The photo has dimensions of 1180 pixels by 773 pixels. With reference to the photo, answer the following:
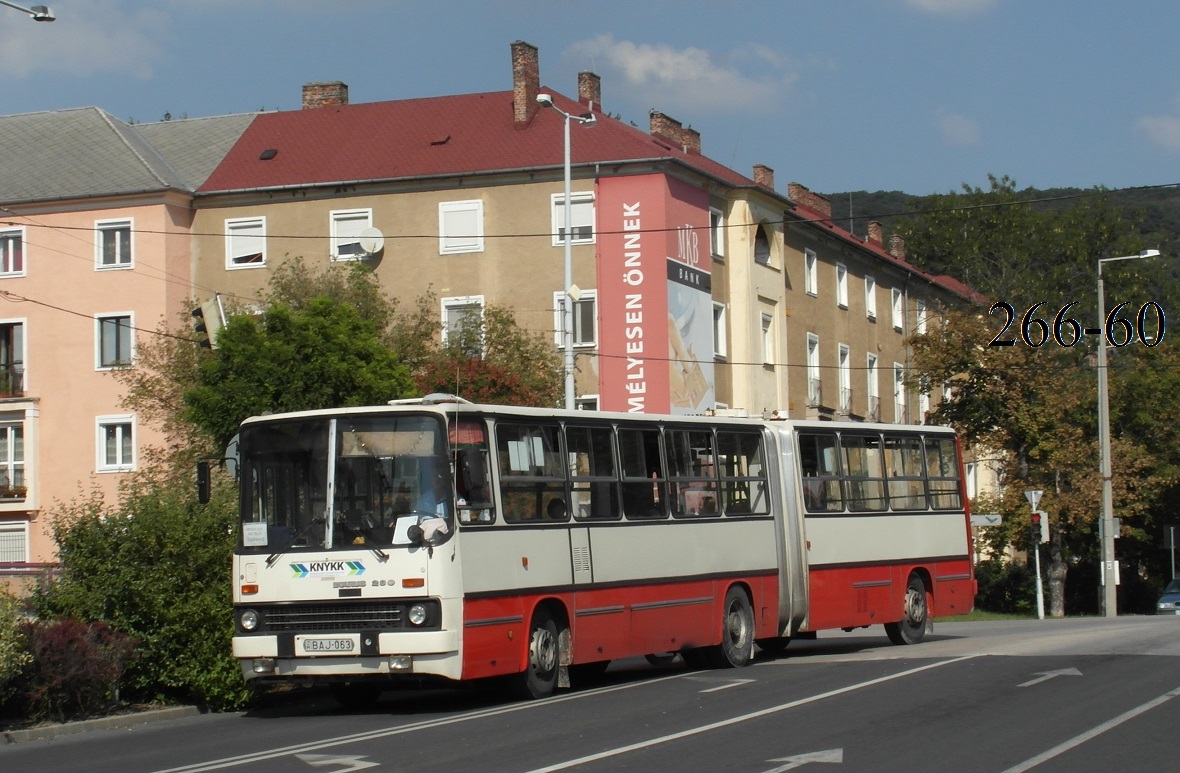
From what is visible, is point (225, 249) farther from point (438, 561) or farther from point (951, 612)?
point (438, 561)

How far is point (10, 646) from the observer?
15.0m

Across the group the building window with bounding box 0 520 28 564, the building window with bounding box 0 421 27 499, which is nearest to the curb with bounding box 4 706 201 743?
the building window with bounding box 0 520 28 564

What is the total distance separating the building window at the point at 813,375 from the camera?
56.7 m

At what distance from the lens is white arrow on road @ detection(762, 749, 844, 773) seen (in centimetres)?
1182

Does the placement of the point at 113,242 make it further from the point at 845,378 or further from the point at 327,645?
the point at 327,645

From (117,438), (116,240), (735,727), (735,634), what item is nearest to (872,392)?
(117,438)

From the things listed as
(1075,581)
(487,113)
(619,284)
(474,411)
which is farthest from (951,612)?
(1075,581)

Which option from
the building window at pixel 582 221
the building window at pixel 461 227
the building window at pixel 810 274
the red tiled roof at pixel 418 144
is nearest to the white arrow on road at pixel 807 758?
the red tiled roof at pixel 418 144

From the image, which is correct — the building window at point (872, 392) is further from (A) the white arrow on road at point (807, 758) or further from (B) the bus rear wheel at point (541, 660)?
(A) the white arrow on road at point (807, 758)

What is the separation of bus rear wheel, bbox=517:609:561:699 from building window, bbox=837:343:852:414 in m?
43.1

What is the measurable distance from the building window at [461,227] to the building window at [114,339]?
989 centimetres

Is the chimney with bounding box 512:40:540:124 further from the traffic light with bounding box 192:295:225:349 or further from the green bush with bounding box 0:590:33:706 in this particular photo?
the green bush with bounding box 0:590:33:706

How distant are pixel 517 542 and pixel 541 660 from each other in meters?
1.33

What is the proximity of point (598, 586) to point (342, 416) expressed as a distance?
3.42 m
